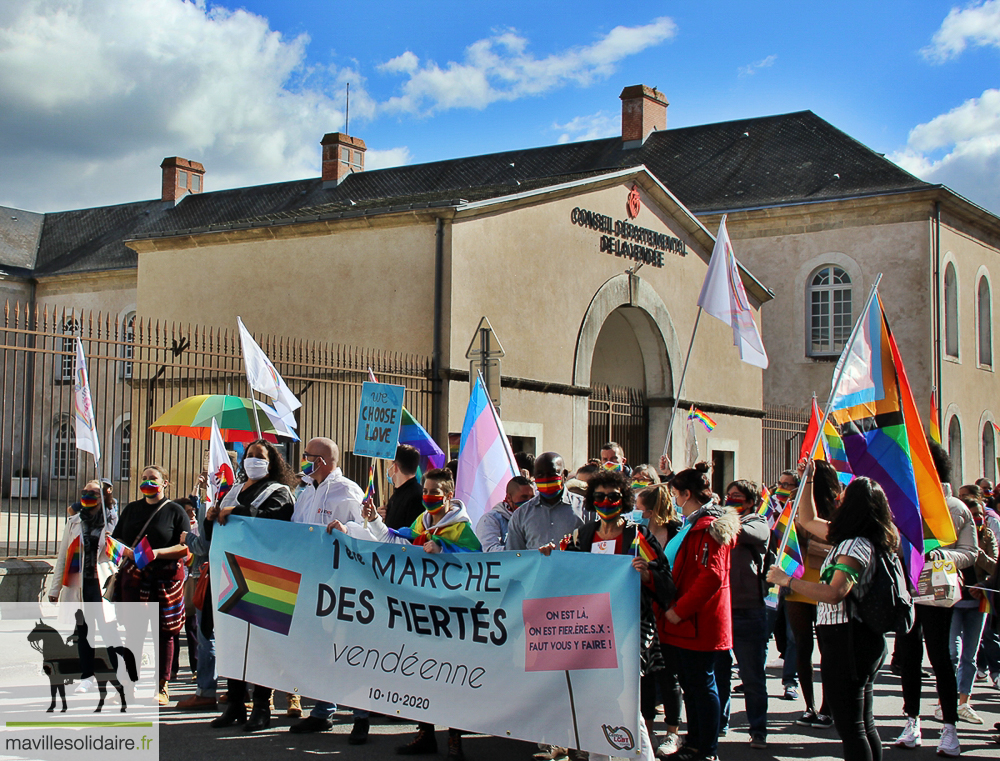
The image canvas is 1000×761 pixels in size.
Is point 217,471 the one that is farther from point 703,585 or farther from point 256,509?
point 703,585

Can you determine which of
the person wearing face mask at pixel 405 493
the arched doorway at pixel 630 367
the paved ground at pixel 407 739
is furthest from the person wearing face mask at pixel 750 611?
the arched doorway at pixel 630 367

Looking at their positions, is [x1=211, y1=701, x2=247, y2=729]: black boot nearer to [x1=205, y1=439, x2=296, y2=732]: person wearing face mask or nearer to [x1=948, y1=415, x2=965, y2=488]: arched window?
[x1=205, y1=439, x2=296, y2=732]: person wearing face mask

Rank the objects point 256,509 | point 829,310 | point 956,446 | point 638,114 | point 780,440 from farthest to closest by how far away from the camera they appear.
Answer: point 638,114
point 956,446
point 829,310
point 780,440
point 256,509

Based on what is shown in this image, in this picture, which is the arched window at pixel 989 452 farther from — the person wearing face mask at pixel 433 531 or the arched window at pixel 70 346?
the person wearing face mask at pixel 433 531

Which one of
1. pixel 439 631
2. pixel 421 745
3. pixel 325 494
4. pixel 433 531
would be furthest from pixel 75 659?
pixel 439 631

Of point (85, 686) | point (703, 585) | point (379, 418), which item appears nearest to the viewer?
point (703, 585)

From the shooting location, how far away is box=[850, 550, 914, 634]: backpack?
5.36m

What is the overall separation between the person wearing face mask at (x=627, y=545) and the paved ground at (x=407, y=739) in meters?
0.83

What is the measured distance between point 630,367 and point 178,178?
26819mm

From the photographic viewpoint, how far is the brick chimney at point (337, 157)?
130 feet

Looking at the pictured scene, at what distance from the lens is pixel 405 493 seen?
25.3 ft

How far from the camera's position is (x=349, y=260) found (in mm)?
16406

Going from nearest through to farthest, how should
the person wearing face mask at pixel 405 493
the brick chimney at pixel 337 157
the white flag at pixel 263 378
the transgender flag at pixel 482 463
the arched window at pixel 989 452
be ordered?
1. the person wearing face mask at pixel 405 493
2. the transgender flag at pixel 482 463
3. the white flag at pixel 263 378
4. the arched window at pixel 989 452
5. the brick chimney at pixel 337 157

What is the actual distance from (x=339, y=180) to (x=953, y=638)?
33.9m
